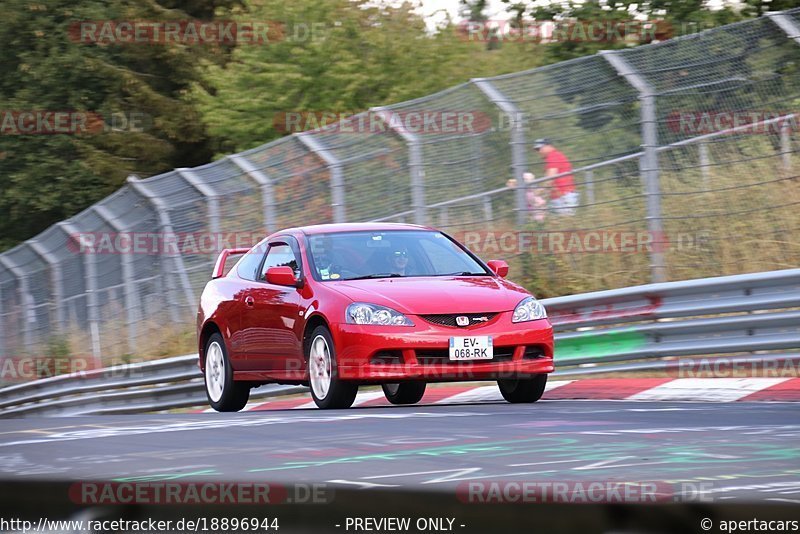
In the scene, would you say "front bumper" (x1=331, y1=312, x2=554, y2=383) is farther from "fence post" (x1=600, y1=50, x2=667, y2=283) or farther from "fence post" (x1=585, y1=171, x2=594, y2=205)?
"fence post" (x1=585, y1=171, x2=594, y2=205)

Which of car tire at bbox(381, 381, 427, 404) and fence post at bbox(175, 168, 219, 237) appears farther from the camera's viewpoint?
fence post at bbox(175, 168, 219, 237)

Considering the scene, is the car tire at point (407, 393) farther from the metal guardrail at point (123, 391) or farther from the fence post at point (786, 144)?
the fence post at point (786, 144)

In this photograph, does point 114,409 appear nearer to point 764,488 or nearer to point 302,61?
point 764,488

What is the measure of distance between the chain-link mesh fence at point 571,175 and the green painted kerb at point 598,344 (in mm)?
735

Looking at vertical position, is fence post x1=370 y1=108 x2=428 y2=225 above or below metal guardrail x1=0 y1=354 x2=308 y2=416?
above

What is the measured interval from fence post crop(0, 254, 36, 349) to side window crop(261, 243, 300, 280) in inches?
542

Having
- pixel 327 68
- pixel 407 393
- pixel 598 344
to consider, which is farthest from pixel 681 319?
pixel 327 68

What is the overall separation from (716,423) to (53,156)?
3916 cm

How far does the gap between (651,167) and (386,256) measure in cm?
295

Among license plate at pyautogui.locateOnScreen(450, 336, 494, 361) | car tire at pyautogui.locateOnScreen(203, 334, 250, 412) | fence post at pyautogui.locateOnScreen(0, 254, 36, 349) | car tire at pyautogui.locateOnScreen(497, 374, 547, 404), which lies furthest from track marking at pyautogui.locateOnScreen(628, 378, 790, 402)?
fence post at pyautogui.locateOnScreen(0, 254, 36, 349)

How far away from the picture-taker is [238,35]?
4122cm

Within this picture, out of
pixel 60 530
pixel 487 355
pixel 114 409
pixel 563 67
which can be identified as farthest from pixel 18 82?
pixel 60 530

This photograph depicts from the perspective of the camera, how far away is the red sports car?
32.8 ft

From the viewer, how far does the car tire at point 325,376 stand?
10.1 m
